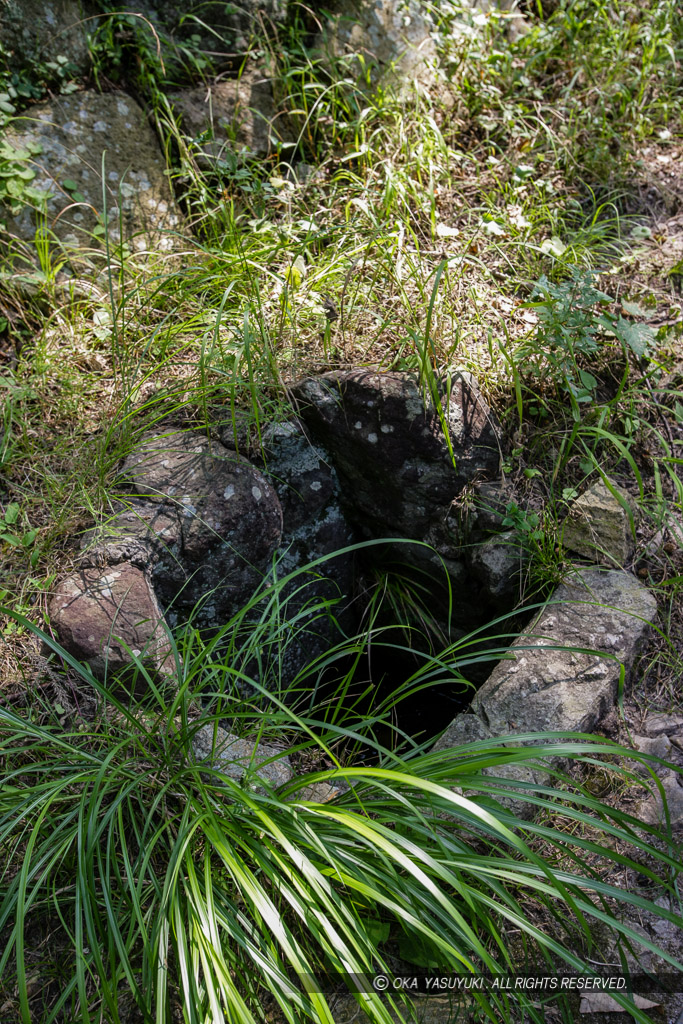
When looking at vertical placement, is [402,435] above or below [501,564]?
above

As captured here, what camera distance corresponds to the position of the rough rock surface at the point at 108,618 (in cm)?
165

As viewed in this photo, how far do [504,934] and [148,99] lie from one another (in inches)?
121

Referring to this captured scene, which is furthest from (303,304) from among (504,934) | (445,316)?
(504,934)

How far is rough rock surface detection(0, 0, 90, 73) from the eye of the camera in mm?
2246

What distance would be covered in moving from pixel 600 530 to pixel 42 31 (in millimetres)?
2652

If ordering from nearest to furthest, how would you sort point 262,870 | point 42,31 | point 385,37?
point 262,870, point 42,31, point 385,37

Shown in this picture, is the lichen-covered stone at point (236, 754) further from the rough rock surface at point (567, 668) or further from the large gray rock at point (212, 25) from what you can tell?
the large gray rock at point (212, 25)

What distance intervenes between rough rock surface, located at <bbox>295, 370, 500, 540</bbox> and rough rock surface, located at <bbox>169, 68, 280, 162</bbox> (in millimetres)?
1140

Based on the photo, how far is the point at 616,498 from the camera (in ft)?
6.53

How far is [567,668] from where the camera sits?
5.76 feet

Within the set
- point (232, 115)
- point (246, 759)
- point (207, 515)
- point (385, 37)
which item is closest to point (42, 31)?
point (232, 115)

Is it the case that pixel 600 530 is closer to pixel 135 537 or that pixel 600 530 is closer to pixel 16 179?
pixel 135 537

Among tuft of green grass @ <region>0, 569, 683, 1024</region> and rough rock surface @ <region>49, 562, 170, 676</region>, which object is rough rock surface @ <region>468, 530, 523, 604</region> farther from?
rough rock surface @ <region>49, 562, 170, 676</region>

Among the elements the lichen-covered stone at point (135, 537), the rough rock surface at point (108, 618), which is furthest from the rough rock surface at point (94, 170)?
the rough rock surface at point (108, 618)
